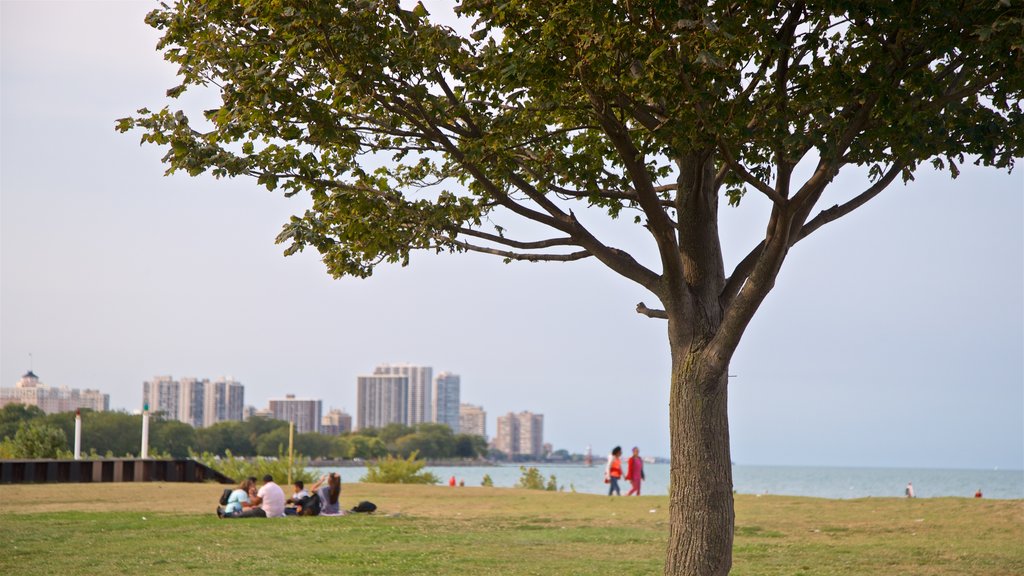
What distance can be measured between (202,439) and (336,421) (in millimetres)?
104977

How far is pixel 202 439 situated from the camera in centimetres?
7856

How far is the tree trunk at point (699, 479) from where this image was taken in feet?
29.7

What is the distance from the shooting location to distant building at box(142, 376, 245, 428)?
162250 millimetres

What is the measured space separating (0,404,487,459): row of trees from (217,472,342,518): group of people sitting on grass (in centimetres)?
1266

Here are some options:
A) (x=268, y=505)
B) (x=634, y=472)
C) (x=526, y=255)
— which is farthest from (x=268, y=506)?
(x=634, y=472)

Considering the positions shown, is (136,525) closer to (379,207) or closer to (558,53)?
(379,207)

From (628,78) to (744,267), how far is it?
2.44 m

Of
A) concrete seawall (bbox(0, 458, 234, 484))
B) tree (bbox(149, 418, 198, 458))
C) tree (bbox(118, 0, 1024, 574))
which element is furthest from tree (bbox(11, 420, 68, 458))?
tree (bbox(149, 418, 198, 458))

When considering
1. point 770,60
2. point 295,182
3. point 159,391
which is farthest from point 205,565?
point 159,391

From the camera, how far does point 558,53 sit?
8.12m

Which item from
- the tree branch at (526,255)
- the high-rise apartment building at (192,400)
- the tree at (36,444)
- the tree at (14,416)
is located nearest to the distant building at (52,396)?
the high-rise apartment building at (192,400)

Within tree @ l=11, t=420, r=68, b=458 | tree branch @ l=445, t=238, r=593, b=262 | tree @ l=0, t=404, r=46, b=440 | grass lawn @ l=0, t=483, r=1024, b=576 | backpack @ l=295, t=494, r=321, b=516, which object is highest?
tree branch @ l=445, t=238, r=593, b=262

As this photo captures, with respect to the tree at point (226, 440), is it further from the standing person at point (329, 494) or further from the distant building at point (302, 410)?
the distant building at point (302, 410)

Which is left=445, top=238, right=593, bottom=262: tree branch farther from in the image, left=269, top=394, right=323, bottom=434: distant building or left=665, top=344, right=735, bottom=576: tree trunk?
left=269, top=394, right=323, bottom=434: distant building
